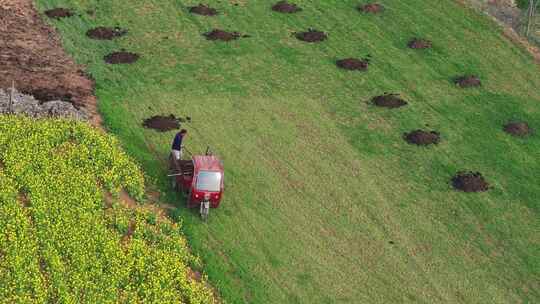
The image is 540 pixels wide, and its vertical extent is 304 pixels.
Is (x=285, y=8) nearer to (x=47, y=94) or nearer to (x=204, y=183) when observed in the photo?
(x=47, y=94)

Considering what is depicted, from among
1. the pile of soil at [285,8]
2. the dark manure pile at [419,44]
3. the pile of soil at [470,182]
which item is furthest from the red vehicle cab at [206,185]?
the pile of soil at [285,8]

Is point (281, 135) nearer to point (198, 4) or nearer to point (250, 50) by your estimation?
point (250, 50)

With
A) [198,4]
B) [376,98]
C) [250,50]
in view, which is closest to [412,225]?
[376,98]

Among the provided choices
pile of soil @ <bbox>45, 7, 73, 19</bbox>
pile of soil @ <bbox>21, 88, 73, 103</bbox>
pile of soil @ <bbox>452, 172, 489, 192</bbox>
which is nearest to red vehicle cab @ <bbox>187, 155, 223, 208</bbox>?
pile of soil @ <bbox>21, 88, 73, 103</bbox>

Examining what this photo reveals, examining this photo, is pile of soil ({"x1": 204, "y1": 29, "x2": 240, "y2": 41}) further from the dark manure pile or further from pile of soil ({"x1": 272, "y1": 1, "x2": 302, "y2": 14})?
the dark manure pile

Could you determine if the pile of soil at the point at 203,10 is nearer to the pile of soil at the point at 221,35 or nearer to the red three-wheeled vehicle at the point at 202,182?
the pile of soil at the point at 221,35

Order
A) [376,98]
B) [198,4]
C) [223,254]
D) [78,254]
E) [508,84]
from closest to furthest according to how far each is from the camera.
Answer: [78,254]
[223,254]
[376,98]
[508,84]
[198,4]
